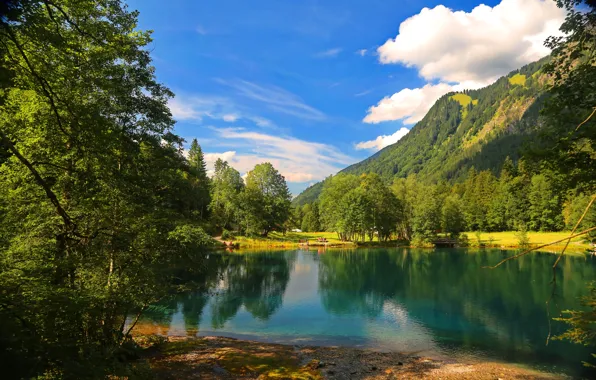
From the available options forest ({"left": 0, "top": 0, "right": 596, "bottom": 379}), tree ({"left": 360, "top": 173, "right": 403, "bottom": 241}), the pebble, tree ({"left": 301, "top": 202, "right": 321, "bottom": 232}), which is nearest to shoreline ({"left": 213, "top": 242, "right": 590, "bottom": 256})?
tree ({"left": 360, "top": 173, "right": 403, "bottom": 241})

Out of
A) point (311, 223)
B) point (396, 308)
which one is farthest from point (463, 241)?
point (396, 308)

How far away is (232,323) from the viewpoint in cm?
2316

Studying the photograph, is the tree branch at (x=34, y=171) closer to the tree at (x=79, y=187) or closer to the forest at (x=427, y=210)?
the tree at (x=79, y=187)

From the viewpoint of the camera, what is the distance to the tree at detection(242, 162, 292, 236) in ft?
227

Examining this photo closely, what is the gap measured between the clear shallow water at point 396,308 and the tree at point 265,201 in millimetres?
21989

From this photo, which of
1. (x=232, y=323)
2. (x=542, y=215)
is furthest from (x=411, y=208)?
(x=232, y=323)

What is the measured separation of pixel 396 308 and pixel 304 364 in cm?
1409

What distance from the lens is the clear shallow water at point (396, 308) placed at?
61.5 ft

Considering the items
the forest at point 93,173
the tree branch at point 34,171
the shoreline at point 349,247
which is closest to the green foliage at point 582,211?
the forest at point 93,173

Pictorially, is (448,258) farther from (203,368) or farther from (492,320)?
(203,368)

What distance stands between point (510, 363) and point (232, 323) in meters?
16.7

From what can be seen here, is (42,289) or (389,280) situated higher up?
(42,289)

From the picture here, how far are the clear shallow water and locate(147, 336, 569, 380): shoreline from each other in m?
1.77

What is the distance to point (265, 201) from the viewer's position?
73.3 meters
